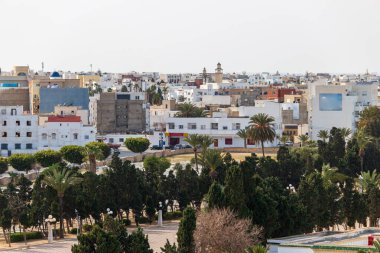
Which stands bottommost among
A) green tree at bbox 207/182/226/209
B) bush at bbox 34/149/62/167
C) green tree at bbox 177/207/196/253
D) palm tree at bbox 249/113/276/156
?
green tree at bbox 177/207/196/253

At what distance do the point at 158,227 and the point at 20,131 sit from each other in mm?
37638

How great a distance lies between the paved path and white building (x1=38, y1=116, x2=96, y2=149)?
1402 inches

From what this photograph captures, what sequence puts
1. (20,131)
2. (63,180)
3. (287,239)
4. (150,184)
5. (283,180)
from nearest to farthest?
(287,239) → (63,180) → (150,184) → (283,180) → (20,131)

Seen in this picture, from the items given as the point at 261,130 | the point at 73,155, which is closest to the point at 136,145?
the point at 73,155

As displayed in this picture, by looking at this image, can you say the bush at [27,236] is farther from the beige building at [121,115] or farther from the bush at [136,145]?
the beige building at [121,115]

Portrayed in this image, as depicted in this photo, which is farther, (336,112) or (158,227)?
(336,112)

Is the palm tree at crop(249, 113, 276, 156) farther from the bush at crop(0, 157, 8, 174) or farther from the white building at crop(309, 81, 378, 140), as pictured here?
the white building at crop(309, 81, 378, 140)

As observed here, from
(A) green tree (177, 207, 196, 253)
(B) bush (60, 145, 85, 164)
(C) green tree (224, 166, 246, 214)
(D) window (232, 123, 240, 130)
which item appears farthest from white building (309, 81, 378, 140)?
(A) green tree (177, 207, 196, 253)

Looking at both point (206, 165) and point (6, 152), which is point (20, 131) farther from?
point (206, 165)

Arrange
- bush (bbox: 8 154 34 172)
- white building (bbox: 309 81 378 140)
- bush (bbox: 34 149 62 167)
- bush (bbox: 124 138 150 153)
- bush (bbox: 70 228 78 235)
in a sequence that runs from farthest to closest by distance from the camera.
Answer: white building (bbox: 309 81 378 140), bush (bbox: 124 138 150 153), bush (bbox: 34 149 62 167), bush (bbox: 8 154 34 172), bush (bbox: 70 228 78 235)

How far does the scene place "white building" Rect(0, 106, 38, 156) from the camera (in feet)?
306

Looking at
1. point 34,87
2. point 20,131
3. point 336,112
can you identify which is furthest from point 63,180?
point 34,87

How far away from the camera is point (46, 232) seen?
184ft

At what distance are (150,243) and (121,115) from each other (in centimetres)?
5998
